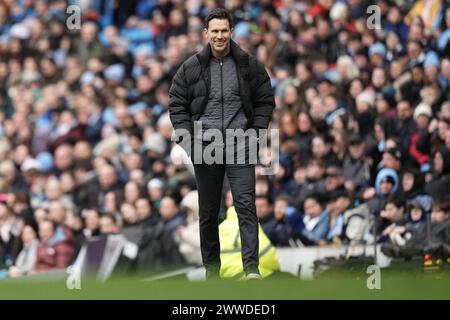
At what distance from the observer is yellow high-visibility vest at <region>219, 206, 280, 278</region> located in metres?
10.0

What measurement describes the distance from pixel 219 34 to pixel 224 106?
538 mm

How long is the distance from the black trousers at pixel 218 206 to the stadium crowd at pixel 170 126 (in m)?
3.35

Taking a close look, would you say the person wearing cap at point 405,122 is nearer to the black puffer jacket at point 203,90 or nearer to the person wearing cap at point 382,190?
the person wearing cap at point 382,190

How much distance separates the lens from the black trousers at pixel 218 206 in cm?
914

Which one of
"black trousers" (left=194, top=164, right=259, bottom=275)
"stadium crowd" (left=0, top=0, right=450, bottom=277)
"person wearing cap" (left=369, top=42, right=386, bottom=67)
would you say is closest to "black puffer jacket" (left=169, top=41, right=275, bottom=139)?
"black trousers" (left=194, top=164, right=259, bottom=275)

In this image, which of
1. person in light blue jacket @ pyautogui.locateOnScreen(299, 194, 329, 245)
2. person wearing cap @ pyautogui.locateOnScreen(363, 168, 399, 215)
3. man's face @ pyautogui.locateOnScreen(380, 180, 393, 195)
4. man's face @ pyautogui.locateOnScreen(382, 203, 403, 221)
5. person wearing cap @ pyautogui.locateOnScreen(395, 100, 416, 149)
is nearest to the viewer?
man's face @ pyautogui.locateOnScreen(382, 203, 403, 221)

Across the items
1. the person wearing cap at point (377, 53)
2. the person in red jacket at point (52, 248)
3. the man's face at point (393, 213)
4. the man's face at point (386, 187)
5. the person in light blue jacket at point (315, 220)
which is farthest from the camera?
the person wearing cap at point (377, 53)

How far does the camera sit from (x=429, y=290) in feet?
26.8

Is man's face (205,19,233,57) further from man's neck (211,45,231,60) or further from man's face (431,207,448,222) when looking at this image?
man's face (431,207,448,222)

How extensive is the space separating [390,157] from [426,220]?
1.36m

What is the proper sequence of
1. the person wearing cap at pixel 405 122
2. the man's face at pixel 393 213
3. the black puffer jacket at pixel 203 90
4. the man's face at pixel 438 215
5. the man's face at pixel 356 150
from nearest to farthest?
the black puffer jacket at pixel 203 90, the man's face at pixel 438 215, the man's face at pixel 393 213, the person wearing cap at pixel 405 122, the man's face at pixel 356 150

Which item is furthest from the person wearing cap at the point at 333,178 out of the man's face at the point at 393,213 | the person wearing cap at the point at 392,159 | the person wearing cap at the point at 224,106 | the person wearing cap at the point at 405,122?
the person wearing cap at the point at 224,106

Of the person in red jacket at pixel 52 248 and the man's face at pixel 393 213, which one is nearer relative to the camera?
the man's face at pixel 393 213
